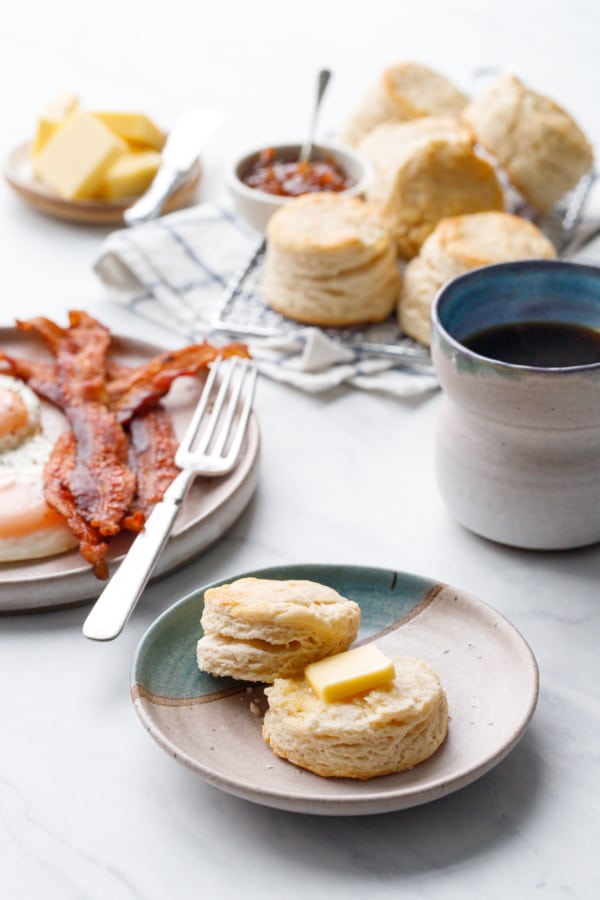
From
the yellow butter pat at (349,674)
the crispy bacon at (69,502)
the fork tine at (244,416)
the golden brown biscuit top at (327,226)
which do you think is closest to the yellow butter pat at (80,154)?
the golden brown biscuit top at (327,226)

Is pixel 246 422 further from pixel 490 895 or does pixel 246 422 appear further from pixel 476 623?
pixel 490 895

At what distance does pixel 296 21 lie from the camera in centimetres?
393

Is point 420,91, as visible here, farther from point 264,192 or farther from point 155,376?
point 155,376

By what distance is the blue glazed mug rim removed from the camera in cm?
147

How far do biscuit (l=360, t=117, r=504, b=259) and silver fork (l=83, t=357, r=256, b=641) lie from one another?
53 cm

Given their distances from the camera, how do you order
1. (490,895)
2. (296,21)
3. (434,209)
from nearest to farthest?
(490,895) → (434,209) → (296,21)

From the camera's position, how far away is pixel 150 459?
68.1 inches

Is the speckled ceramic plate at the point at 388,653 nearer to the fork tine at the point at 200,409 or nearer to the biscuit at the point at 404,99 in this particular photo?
the fork tine at the point at 200,409

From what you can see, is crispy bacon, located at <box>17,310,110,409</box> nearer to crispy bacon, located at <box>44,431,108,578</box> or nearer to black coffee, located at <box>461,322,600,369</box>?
crispy bacon, located at <box>44,431,108,578</box>

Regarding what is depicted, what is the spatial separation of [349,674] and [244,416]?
66 centimetres

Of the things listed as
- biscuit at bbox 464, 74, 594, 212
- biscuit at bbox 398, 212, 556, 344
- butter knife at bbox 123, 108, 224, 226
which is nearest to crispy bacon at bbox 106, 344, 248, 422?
biscuit at bbox 398, 212, 556, 344

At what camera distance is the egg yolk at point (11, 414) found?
1.73 m

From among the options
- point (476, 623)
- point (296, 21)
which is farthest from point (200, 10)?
point (476, 623)

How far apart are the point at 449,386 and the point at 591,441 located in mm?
204
